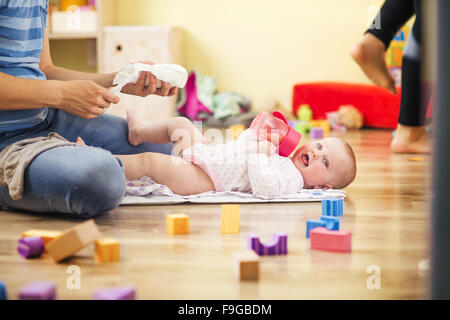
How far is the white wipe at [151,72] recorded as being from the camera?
131 centimetres

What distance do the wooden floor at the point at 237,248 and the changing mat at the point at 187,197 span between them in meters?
0.03

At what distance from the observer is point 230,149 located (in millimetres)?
1328

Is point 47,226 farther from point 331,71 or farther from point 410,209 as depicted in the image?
point 331,71

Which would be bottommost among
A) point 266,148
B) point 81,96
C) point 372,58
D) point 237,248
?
point 237,248

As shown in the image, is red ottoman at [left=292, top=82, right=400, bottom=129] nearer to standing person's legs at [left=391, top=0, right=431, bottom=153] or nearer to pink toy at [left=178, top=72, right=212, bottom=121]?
pink toy at [left=178, top=72, right=212, bottom=121]

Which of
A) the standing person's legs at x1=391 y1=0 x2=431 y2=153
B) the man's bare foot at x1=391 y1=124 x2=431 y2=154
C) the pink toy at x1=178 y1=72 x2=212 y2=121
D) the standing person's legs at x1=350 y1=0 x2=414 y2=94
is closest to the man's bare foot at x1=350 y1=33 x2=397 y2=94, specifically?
the standing person's legs at x1=350 y1=0 x2=414 y2=94

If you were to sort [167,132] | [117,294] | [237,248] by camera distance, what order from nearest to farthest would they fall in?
1. [117,294]
2. [237,248]
3. [167,132]

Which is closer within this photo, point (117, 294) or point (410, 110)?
point (117, 294)

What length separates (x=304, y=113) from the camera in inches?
121

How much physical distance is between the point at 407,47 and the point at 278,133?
3.15 ft

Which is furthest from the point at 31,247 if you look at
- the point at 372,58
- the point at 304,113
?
the point at 304,113

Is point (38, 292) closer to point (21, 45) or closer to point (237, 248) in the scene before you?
point (237, 248)
